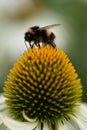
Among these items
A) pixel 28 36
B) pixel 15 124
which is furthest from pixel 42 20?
pixel 15 124

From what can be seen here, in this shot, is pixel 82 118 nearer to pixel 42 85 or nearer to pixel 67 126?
pixel 67 126

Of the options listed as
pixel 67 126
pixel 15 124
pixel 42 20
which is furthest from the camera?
pixel 42 20

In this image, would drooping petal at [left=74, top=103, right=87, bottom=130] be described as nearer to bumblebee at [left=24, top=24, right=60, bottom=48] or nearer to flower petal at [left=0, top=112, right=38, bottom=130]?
flower petal at [left=0, top=112, right=38, bottom=130]

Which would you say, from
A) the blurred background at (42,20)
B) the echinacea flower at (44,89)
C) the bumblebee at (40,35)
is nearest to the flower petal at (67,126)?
the echinacea flower at (44,89)

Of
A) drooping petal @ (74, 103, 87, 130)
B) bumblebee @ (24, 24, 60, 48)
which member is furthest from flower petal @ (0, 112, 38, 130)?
bumblebee @ (24, 24, 60, 48)

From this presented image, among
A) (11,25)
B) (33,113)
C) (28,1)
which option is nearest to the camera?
(33,113)

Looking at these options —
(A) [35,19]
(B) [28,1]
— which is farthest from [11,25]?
(B) [28,1]

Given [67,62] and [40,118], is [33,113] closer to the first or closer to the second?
[40,118]
